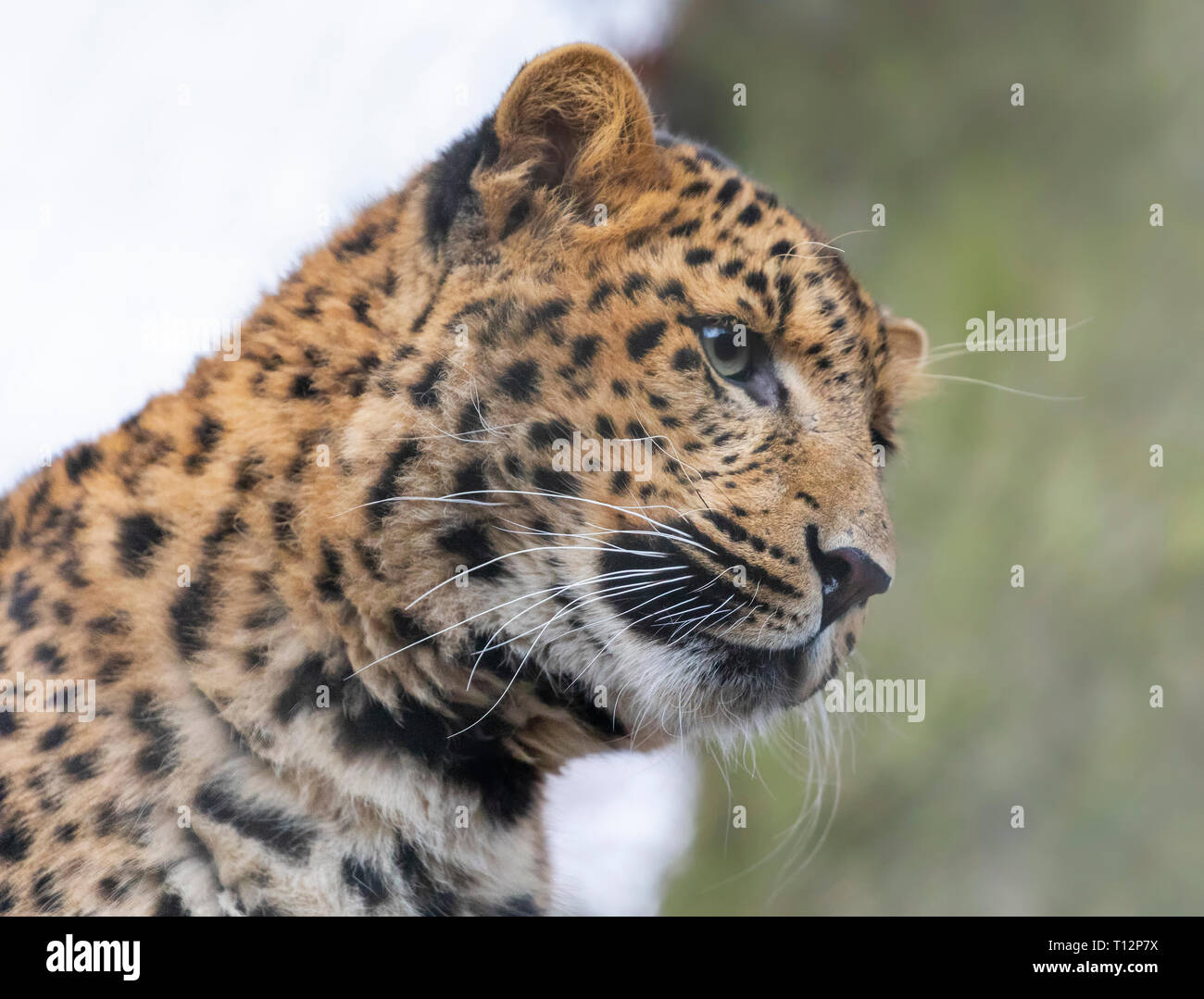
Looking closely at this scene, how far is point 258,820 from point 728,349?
137cm

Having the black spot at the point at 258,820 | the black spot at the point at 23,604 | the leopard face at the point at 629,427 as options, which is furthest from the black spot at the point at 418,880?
the black spot at the point at 23,604

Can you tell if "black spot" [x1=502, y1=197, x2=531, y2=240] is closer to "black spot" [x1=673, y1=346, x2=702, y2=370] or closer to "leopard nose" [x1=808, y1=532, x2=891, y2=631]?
"black spot" [x1=673, y1=346, x2=702, y2=370]

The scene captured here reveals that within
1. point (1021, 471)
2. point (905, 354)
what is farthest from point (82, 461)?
point (1021, 471)

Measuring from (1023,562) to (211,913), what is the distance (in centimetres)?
420

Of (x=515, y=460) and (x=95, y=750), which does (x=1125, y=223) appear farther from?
(x=95, y=750)

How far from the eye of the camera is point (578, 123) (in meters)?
2.27

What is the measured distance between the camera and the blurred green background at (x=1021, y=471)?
475cm

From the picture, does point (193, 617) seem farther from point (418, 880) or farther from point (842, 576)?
point (842, 576)

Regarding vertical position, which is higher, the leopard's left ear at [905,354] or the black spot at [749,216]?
the black spot at [749,216]

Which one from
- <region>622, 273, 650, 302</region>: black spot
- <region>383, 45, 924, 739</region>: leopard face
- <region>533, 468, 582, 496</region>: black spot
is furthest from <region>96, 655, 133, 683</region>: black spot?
<region>622, 273, 650, 302</region>: black spot

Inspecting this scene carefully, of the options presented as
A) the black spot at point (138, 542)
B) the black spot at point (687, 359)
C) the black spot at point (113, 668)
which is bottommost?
the black spot at point (113, 668)

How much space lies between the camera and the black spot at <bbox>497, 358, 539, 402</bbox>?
2.12 metres

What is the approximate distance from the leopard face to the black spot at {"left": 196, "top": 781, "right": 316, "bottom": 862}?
0.50m

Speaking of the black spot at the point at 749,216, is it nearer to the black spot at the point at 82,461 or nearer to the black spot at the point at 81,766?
the black spot at the point at 82,461
